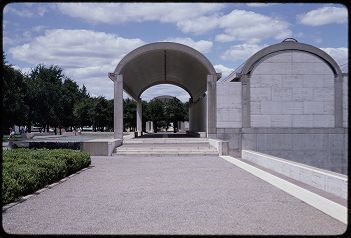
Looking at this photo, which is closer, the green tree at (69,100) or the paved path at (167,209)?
the paved path at (167,209)

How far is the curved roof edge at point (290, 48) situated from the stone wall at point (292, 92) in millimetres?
276

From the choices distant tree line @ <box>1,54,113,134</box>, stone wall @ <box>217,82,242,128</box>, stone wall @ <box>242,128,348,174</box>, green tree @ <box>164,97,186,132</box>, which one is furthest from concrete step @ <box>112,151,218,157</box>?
green tree @ <box>164,97,186,132</box>

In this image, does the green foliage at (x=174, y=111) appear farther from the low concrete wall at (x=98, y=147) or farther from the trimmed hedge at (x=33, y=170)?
the trimmed hedge at (x=33, y=170)

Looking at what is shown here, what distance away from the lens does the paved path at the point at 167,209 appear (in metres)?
7.81

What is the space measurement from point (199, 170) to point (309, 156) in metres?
13.3

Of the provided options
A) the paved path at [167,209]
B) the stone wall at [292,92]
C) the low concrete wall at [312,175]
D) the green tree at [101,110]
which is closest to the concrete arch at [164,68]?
the stone wall at [292,92]

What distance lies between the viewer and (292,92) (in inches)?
1157

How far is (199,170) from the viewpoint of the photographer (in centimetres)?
1825

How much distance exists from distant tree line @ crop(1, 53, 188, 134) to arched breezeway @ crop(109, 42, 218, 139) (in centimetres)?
1989

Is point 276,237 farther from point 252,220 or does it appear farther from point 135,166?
point 135,166

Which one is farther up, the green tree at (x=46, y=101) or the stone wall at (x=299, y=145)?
the green tree at (x=46, y=101)

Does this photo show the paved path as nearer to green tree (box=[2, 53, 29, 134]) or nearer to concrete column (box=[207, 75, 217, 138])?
concrete column (box=[207, 75, 217, 138])

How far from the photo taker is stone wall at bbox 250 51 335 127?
29391 millimetres

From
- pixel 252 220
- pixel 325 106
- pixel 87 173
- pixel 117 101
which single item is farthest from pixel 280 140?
pixel 252 220
